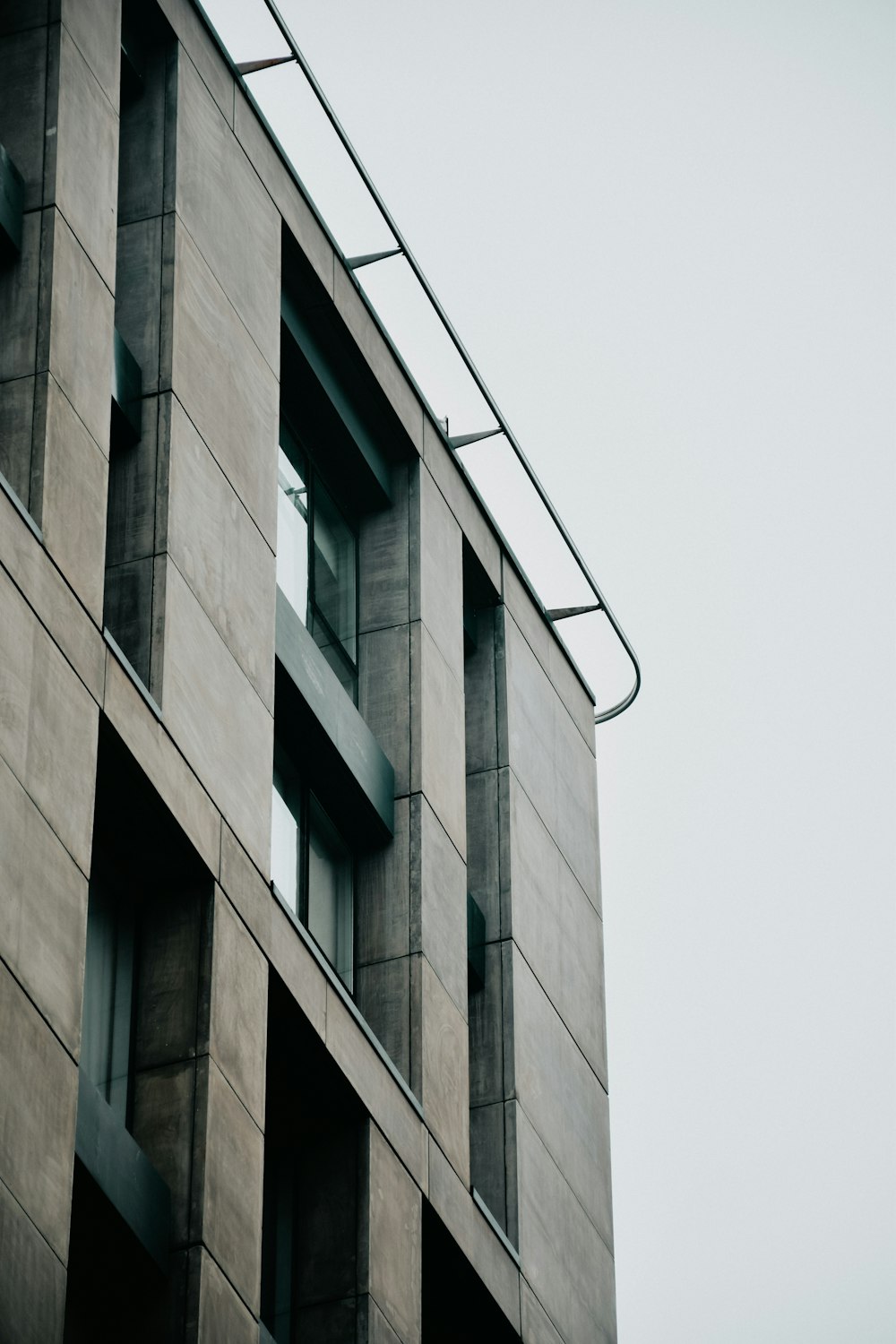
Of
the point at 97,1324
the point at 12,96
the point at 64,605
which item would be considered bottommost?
the point at 97,1324

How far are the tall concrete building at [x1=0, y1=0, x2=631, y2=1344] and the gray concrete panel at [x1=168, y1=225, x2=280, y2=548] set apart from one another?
53 millimetres

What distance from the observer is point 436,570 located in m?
31.9

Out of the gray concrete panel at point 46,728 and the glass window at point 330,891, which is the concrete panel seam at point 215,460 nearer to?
the gray concrete panel at point 46,728

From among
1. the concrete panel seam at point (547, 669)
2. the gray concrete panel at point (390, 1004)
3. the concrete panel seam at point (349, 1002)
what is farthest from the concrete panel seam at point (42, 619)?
the concrete panel seam at point (547, 669)

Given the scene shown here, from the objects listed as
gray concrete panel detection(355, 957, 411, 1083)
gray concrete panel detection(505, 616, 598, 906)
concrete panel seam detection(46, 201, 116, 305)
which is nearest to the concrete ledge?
gray concrete panel detection(355, 957, 411, 1083)

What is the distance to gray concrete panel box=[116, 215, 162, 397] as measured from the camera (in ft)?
82.7

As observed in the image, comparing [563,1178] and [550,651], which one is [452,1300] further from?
[550,651]

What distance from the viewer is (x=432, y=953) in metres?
28.8

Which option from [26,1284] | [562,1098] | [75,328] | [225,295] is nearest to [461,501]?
[225,295]

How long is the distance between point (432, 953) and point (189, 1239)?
7.87m

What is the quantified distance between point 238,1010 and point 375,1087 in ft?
12.4

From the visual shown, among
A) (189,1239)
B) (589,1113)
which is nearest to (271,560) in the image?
(189,1239)

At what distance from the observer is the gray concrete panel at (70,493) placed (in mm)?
21516

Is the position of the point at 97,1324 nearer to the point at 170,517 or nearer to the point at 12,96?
the point at 170,517
